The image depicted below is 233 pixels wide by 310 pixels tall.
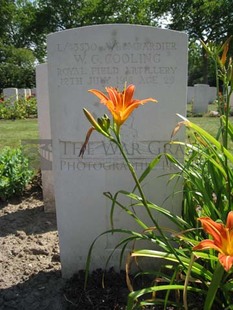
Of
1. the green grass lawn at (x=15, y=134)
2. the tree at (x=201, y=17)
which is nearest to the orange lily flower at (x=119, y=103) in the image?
the green grass lawn at (x=15, y=134)

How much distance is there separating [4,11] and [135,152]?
133 ft

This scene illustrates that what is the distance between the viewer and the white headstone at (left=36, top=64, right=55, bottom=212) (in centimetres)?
351

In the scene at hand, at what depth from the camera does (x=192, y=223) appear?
2.14 metres

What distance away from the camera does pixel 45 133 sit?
3.62m

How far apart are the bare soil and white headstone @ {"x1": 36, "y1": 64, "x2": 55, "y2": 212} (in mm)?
351

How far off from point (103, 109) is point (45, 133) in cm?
155

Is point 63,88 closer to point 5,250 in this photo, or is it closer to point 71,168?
point 71,168

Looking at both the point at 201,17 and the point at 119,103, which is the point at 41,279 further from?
the point at 201,17

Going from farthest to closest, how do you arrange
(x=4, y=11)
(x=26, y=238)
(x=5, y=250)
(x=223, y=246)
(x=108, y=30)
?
1. (x=4, y=11)
2. (x=26, y=238)
3. (x=5, y=250)
4. (x=108, y=30)
5. (x=223, y=246)

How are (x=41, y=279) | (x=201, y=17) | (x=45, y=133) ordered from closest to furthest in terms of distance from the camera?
(x=41, y=279)
(x=45, y=133)
(x=201, y=17)

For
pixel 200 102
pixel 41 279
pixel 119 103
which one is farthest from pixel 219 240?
pixel 200 102

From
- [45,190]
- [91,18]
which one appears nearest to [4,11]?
[91,18]

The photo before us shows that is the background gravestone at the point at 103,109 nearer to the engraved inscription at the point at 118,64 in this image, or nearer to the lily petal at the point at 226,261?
the engraved inscription at the point at 118,64

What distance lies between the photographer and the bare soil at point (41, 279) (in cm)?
209
